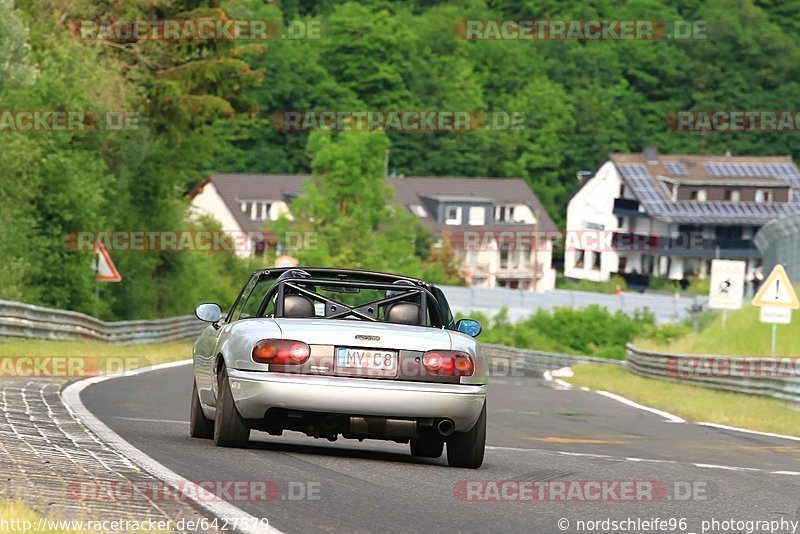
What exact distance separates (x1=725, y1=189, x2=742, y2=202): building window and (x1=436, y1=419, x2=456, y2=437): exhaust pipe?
12359 centimetres

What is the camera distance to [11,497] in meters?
7.53

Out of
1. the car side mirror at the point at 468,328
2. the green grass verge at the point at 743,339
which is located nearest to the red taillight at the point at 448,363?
the car side mirror at the point at 468,328

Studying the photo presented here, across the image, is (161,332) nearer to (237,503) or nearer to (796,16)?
(237,503)

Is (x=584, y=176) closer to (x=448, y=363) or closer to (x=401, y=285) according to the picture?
(x=401, y=285)

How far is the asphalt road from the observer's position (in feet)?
27.0

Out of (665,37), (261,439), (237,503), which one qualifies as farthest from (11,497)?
(665,37)

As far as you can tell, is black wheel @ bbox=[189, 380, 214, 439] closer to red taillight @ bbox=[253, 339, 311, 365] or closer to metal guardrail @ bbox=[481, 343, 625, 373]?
red taillight @ bbox=[253, 339, 311, 365]

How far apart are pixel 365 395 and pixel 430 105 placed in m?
131

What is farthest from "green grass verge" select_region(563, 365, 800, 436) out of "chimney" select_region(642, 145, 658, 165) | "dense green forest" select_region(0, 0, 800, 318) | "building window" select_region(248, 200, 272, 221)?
"chimney" select_region(642, 145, 658, 165)

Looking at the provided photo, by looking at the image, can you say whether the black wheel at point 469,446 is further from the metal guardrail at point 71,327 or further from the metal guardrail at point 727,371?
the metal guardrail at point 71,327

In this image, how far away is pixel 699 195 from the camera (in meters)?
132

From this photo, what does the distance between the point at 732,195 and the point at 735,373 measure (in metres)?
107

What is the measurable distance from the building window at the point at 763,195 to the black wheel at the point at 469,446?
12425cm

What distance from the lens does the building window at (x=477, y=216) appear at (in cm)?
13688
